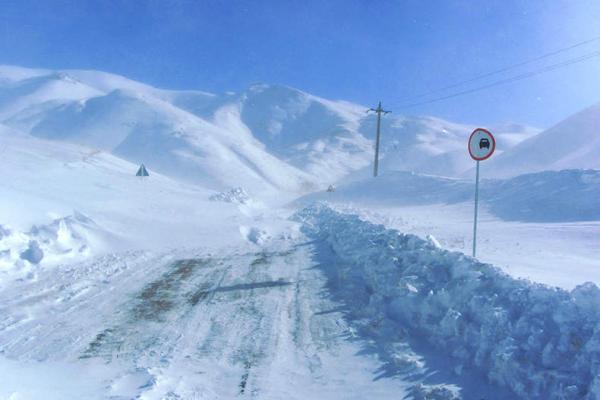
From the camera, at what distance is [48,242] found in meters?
9.50

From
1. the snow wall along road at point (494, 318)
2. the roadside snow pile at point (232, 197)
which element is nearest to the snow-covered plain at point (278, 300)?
the snow wall along road at point (494, 318)

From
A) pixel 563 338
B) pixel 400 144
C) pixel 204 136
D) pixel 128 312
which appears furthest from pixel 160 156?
pixel 400 144

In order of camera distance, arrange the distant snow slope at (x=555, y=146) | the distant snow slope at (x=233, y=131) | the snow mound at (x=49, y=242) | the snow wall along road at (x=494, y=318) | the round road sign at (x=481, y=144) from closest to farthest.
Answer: the snow wall along road at (x=494, y=318)
the round road sign at (x=481, y=144)
the snow mound at (x=49, y=242)
the distant snow slope at (x=555, y=146)
the distant snow slope at (x=233, y=131)

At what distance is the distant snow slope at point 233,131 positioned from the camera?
190ft

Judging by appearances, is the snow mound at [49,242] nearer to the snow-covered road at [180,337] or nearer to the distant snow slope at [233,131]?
the snow-covered road at [180,337]

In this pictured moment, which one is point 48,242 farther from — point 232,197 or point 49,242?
point 232,197

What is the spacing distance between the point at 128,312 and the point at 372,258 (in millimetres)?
4366

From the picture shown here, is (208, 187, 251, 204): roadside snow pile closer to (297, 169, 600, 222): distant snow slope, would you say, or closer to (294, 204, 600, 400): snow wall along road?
(297, 169, 600, 222): distant snow slope

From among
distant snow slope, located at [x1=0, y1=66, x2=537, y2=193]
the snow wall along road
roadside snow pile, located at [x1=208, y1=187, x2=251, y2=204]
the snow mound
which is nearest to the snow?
the snow wall along road

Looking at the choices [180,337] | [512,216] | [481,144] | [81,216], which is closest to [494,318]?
[180,337]

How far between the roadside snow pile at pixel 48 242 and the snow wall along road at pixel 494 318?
6312 millimetres

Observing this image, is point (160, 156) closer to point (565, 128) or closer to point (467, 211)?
point (467, 211)

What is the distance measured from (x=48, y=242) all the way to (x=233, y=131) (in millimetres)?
108993

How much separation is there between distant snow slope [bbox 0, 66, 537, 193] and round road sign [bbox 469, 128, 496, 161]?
36890 millimetres
